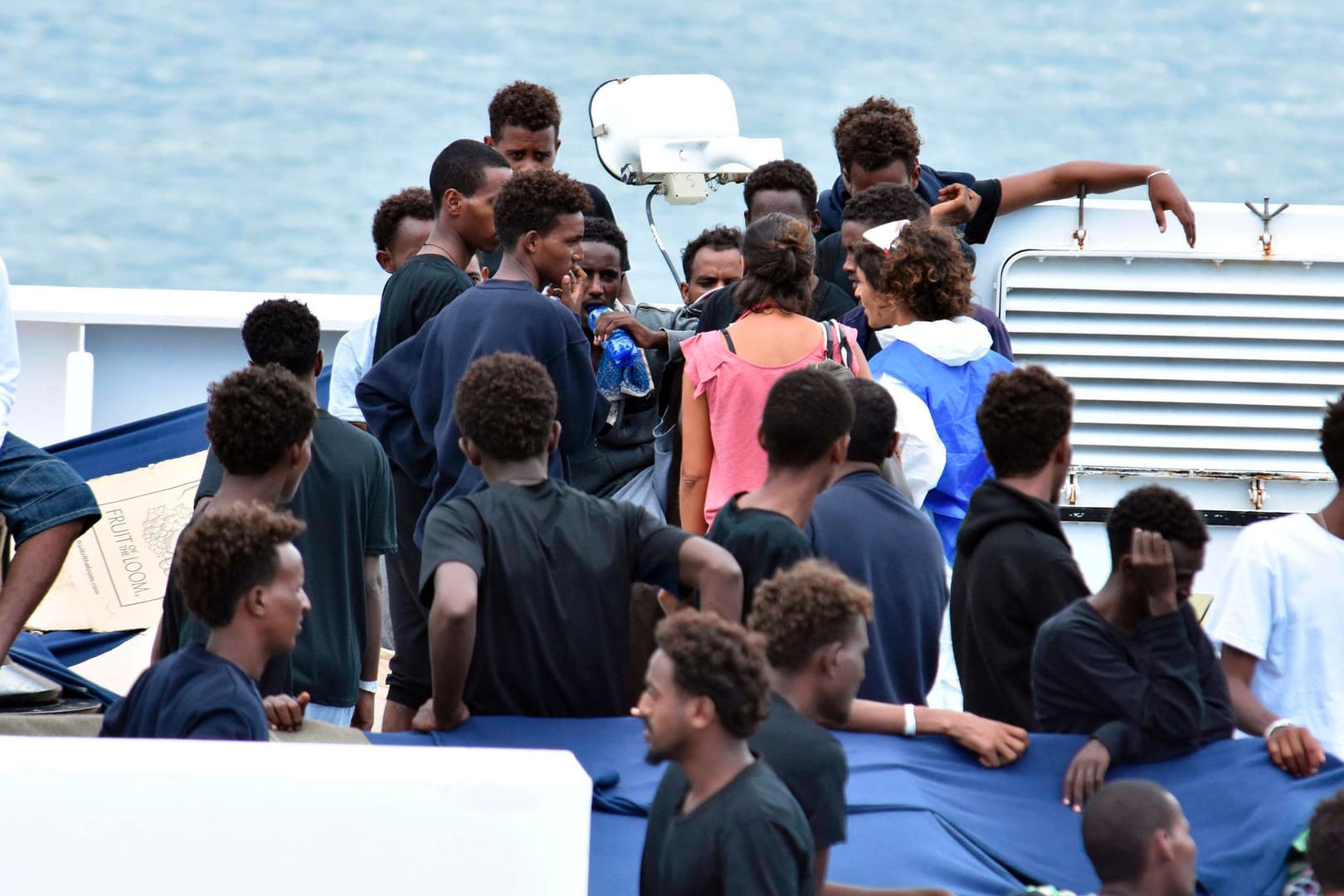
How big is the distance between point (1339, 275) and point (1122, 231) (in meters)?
0.85

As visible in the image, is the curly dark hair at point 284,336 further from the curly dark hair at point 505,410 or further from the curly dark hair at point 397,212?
the curly dark hair at point 397,212

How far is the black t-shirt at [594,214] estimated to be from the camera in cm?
530

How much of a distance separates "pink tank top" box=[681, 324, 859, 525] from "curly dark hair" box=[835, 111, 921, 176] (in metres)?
1.19

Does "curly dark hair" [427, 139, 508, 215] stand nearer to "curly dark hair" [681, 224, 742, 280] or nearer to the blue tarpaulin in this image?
"curly dark hair" [681, 224, 742, 280]

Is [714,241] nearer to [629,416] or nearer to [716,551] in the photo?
[629,416]

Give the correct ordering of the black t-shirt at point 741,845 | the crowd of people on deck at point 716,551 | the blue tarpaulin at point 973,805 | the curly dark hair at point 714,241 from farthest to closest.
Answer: the curly dark hair at point 714,241
the blue tarpaulin at point 973,805
the crowd of people on deck at point 716,551
the black t-shirt at point 741,845

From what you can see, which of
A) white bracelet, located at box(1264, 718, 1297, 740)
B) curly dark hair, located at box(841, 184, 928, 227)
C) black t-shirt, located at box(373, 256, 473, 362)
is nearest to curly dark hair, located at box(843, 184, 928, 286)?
curly dark hair, located at box(841, 184, 928, 227)

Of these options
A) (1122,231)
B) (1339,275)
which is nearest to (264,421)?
(1122,231)

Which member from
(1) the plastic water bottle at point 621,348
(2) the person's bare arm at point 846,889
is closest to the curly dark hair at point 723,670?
(2) the person's bare arm at point 846,889

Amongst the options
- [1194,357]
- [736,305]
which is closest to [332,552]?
[736,305]

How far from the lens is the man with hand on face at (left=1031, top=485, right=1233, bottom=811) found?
3.08 meters

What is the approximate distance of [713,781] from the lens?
231cm

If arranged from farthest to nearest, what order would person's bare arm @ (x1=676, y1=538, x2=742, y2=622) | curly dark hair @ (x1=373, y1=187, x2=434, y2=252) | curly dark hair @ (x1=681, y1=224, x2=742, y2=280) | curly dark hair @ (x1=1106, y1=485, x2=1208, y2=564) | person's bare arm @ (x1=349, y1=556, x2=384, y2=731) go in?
curly dark hair @ (x1=373, y1=187, x2=434, y2=252) → curly dark hair @ (x1=681, y1=224, x2=742, y2=280) → person's bare arm @ (x1=349, y1=556, x2=384, y2=731) → curly dark hair @ (x1=1106, y1=485, x2=1208, y2=564) → person's bare arm @ (x1=676, y1=538, x2=742, y2=622)

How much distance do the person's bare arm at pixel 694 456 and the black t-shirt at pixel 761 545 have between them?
779mm
